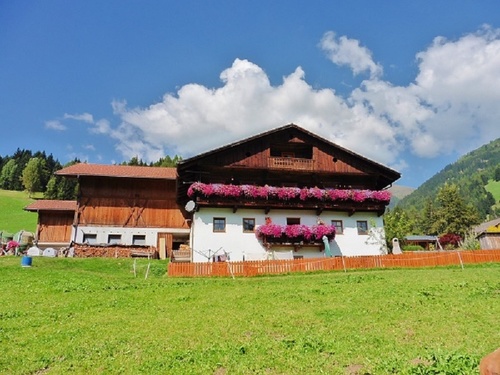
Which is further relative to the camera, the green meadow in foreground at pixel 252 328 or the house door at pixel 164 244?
the house door at pixel 164 244

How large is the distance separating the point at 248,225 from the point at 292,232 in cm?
362

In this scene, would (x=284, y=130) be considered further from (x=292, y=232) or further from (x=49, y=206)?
(x=49, y=206)

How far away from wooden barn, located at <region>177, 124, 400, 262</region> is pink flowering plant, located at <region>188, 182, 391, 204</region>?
0.25ft

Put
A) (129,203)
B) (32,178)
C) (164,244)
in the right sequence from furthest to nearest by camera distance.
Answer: (32,178)
(129,203)
(164,244)

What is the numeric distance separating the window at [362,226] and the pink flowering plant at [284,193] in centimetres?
205

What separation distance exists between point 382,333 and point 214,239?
21019 millimetres

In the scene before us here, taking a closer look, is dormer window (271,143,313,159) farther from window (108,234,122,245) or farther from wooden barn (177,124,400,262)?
window (108,234,122,245)

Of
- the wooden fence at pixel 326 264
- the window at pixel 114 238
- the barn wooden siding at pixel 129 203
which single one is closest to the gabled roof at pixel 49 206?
the barn wooden siding at pixel 129 203

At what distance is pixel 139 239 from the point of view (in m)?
39.5

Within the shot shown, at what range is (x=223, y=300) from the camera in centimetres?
1441

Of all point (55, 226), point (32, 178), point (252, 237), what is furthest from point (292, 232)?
point (32, 178)

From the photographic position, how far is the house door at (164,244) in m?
37.9

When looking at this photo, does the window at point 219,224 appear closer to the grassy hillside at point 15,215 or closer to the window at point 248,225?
the window at point 248,225

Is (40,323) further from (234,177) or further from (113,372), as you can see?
(234,177)
